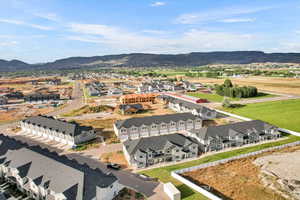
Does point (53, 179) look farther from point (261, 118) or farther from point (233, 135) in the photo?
point (261, 118)

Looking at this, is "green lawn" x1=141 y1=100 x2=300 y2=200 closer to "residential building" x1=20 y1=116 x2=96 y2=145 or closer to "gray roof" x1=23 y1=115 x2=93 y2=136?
"residential building" x1=20 y1=116 x2=96 y2=145

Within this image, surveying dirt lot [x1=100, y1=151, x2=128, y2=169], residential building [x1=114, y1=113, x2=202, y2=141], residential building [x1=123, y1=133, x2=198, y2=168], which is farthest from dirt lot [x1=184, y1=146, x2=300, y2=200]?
residential building [x1=114, y1=113, x2=202, y2=141]

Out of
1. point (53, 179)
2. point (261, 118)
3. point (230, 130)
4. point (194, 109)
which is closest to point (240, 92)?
point (261, 118)

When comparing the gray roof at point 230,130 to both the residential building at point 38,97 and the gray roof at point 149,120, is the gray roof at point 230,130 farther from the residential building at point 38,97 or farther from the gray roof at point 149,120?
the residential building at point 38,97

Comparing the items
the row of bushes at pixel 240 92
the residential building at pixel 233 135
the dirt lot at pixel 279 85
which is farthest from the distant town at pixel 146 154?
the dirt lot at pixel 279 85

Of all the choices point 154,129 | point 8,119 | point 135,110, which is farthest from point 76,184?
point 8,119
